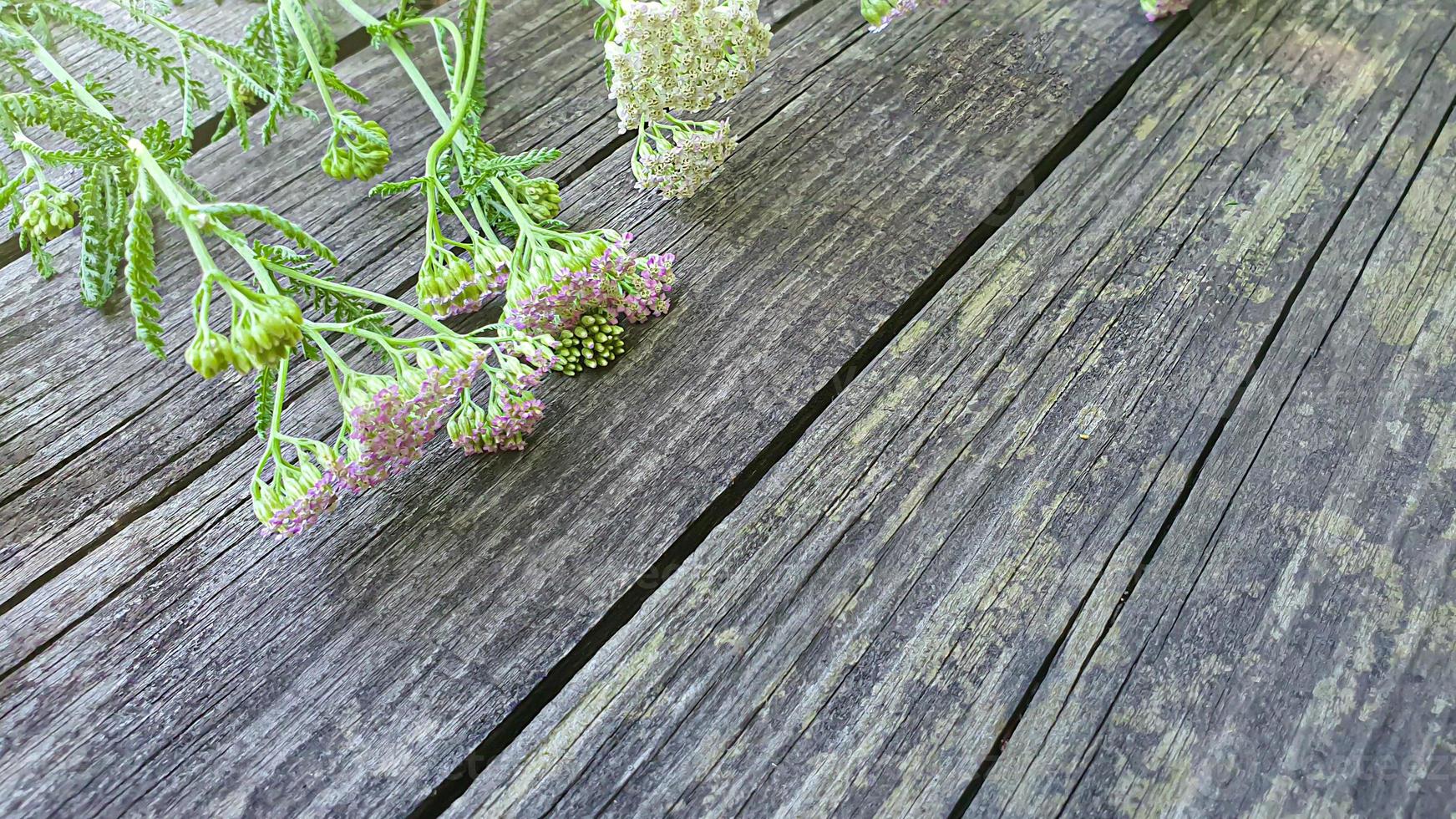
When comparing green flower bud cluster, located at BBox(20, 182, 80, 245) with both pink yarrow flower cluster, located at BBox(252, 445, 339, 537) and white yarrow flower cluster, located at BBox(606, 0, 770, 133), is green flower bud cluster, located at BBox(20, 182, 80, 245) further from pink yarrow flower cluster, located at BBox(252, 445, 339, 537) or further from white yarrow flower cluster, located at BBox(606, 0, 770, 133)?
white yarrow flower cluster, located at BBox(606, 0, 770, 133)

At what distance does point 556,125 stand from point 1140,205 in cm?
100

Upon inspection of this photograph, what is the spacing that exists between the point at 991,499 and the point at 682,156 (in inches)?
26.2

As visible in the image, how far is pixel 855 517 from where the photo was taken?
1222 millimetres

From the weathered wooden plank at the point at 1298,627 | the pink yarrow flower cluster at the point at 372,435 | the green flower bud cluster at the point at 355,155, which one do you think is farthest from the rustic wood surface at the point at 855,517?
the green flower bud cluster at the point at 355,155

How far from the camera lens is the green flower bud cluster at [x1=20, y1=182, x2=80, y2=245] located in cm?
130

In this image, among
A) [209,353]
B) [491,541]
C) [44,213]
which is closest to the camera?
[209,353]

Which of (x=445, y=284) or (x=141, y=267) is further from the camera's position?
(x=445, y=284)

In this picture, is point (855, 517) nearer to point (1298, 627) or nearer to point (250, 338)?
point (1298, 627)

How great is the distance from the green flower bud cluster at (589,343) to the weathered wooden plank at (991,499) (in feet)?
1.00

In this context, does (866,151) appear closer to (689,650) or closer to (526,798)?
(689,650)

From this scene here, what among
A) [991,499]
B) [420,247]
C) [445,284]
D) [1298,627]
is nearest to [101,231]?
[420,247]

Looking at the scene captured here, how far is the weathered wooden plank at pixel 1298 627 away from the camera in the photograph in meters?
1.01

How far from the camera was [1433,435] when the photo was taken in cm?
126

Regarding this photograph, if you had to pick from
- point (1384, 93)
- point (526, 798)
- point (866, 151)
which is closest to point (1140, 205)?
point (866, 151)
